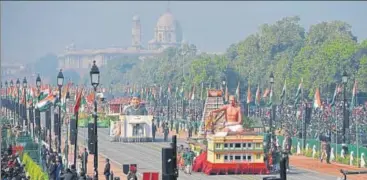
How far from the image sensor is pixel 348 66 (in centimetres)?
9562

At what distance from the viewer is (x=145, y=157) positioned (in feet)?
175

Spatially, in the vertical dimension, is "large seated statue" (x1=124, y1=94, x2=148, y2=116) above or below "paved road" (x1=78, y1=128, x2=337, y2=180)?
above

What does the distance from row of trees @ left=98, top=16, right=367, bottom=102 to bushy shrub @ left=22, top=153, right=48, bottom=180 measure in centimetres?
4734

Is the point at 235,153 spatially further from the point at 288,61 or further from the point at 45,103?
the point at 288,61

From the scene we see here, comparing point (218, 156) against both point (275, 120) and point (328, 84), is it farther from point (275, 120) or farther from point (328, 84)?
point (328, 84)

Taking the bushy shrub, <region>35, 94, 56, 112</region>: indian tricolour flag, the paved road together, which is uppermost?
<region>35, 94, 56, 112</region>: indian tricolour flag

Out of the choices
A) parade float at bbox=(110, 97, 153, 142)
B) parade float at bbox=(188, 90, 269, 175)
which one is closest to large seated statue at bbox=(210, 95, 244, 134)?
parade float at bbox=(188, 90, 269, 175)

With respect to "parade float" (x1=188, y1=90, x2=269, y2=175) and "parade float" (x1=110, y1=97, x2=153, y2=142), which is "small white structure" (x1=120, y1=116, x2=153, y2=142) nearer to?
"parade float" (x1=110, y1=97, x2=153, y2=142)

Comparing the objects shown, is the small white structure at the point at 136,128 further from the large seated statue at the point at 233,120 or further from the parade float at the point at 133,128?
the large seated statue at the point at 233,120

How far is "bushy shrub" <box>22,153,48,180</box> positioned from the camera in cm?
3610

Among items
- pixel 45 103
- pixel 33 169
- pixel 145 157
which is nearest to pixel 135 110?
pixel 145 157

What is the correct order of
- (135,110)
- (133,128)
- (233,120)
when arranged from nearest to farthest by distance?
(233,120), (133,128), (135,110)

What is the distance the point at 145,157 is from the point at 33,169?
15.7 metres

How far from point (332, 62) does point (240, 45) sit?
44.3m
